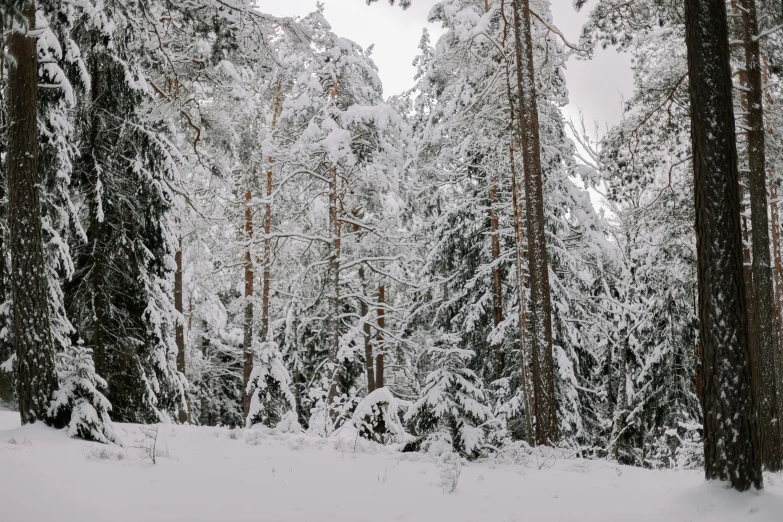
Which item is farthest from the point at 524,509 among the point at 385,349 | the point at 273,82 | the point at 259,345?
the point at 273,82

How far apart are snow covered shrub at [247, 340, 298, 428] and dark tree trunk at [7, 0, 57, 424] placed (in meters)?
4.76

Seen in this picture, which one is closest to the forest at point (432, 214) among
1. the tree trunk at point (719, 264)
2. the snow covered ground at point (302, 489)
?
the tree trunk at point (719, 264)

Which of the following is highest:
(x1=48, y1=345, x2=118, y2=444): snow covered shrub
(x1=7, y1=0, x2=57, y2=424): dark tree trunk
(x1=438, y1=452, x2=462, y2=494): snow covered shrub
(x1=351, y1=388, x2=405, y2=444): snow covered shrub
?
(x1=7, y1=0, x2=57, y2=424): dark tree trunk

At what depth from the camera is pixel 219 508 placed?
4980mm

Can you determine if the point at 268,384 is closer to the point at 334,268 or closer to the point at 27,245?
the point at 334,268

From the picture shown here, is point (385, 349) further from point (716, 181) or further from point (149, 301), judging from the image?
point (716, 181)

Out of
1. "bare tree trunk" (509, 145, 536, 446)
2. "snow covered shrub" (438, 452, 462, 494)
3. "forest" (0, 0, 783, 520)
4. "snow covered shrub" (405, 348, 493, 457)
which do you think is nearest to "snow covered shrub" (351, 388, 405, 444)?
"forest" (0, 0, 783, 520)

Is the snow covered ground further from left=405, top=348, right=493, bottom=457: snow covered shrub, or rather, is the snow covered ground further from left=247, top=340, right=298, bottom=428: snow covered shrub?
left=247, top=340, right=298, bottom=428: snow covered shrub

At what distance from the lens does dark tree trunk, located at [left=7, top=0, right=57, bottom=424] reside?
7633 mm

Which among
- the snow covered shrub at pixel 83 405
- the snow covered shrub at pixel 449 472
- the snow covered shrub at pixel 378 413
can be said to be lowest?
the snow covered shrub at pixel 449 472

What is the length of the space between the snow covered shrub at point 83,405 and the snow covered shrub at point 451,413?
173 inches

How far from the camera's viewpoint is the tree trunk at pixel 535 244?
1148 centimetres

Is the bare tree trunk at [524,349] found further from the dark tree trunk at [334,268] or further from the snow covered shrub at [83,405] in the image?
the snow covered shrub at [83,405]

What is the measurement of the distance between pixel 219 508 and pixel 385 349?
14.8m
